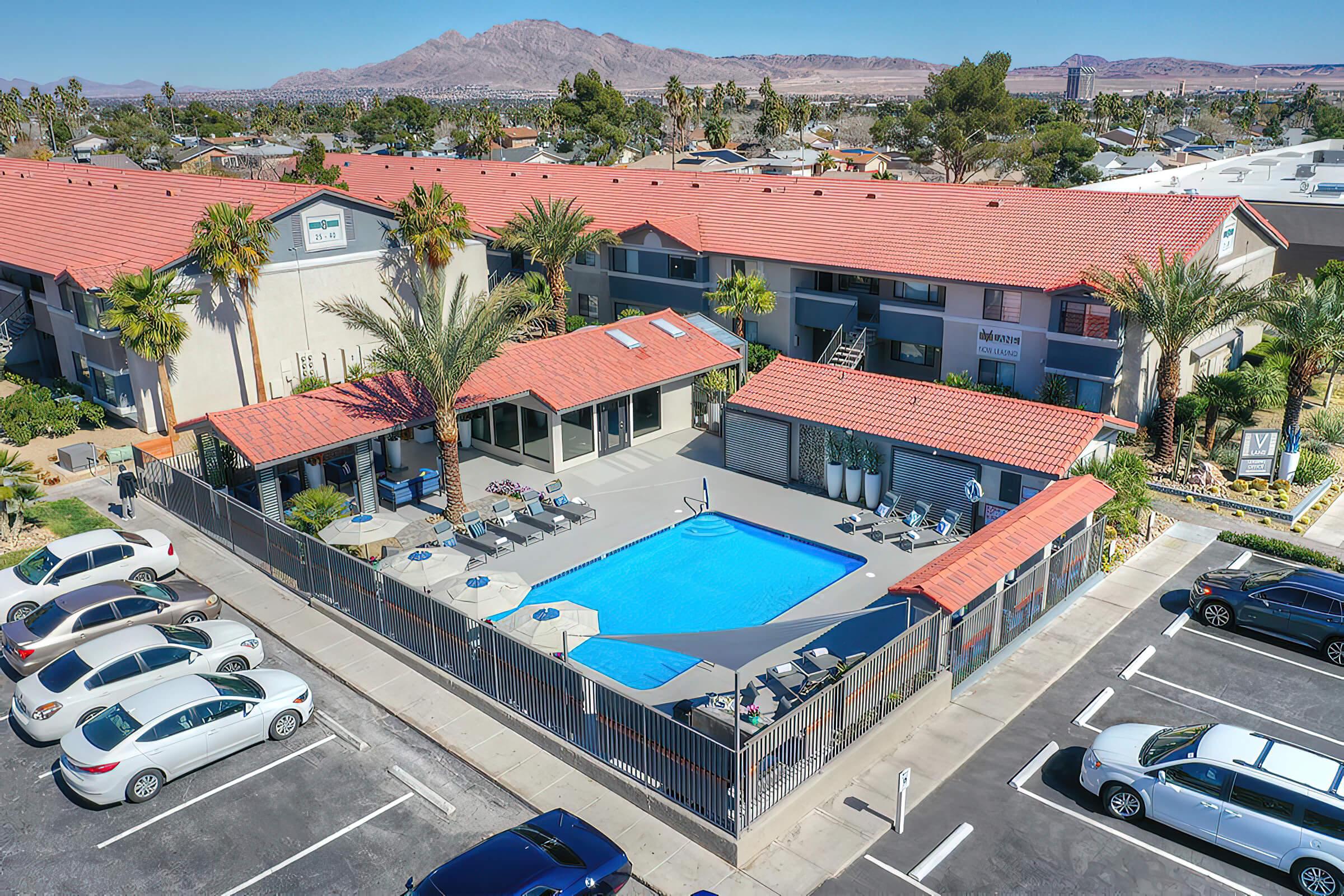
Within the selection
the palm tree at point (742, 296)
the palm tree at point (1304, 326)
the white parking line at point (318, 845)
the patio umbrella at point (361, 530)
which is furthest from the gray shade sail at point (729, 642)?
the palm tree at point (742, 296)

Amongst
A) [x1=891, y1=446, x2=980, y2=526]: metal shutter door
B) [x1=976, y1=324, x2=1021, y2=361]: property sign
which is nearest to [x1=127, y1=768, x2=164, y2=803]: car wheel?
[x1=891, y1=446, x2=980, y2=526]: metal shutter door

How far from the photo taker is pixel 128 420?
1458 inches

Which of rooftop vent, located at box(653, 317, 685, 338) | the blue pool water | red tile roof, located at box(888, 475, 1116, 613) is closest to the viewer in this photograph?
red tile roof, located at box(888, 475, 1116, 613)

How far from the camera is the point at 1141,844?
15492mm

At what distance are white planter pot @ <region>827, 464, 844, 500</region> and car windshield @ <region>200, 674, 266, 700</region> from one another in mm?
17811

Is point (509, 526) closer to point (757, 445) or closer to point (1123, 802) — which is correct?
point (757, 445)

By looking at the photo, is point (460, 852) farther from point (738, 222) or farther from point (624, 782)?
point (738, 222)

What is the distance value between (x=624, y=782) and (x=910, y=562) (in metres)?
12.1

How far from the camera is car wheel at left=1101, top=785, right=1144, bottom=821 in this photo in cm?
1580

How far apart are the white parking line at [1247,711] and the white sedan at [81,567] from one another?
23353 millimetres

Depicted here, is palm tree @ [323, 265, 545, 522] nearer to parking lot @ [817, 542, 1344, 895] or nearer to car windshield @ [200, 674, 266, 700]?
car windshield @ [200, 674, 266, 700]

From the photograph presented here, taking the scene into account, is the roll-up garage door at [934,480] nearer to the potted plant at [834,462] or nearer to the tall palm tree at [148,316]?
the potted plant at [834,462]

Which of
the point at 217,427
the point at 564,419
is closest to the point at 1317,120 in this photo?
the point at 564,419

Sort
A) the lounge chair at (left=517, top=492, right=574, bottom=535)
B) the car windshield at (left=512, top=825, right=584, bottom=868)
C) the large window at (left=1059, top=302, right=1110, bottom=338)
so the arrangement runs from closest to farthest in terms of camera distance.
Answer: the car windshield at (left=512, top=825, right=584, bottom=868)
the lounge chair at (left=517, top=492, right=574, bottom=535)
the large window at (left=1059, top=302, right=1110, bottom=338)
